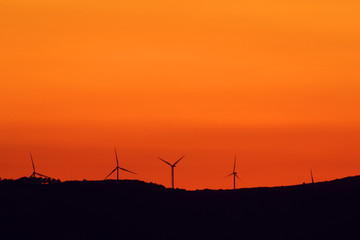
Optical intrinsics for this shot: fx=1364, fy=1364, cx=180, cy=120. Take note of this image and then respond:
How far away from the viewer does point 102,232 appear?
152 metres

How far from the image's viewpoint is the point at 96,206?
15888 centimetres

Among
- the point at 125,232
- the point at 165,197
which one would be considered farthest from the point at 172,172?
the point at 125,232

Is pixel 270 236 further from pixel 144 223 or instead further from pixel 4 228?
pixel 4 228

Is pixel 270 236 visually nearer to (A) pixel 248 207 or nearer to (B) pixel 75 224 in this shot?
(A) pixel 248 207

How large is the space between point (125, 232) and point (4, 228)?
43.9 feet

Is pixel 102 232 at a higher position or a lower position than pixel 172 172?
lower

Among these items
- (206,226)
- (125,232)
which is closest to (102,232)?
(125,232)

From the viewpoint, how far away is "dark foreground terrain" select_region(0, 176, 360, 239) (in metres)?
151

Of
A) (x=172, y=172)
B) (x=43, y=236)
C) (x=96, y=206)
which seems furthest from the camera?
(x=172, y=172)

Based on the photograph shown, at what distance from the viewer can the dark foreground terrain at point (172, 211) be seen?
151 meters

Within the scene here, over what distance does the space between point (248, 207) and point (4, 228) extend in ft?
95.4

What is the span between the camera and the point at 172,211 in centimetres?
15962

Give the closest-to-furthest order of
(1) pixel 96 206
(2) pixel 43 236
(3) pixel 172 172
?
(2) pixel 43 236 < (1) pixel 96 206 < (3) pixel 172 172

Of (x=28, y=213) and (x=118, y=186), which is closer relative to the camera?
(x=28, y=213)
